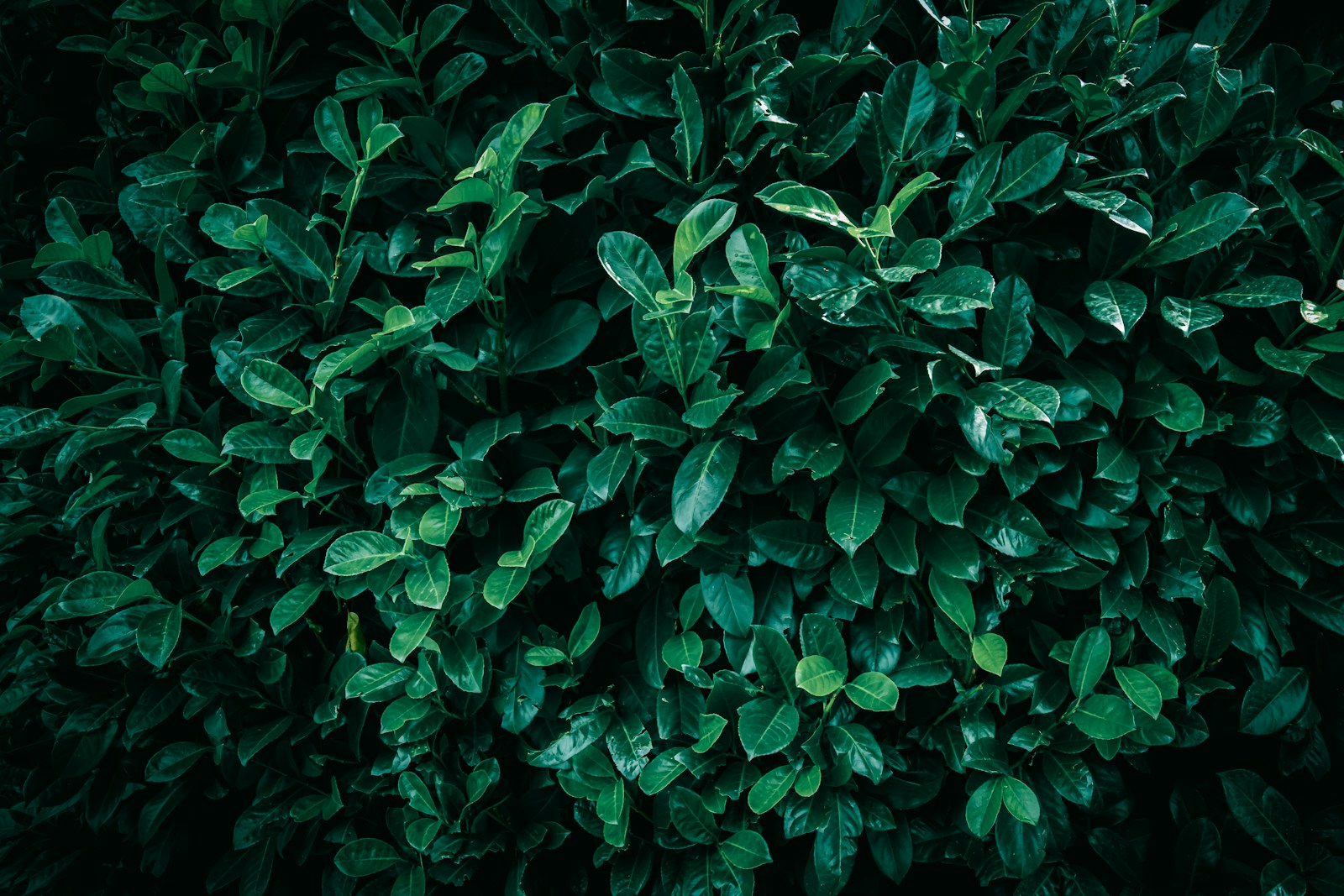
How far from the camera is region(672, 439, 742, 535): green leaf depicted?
1.60m

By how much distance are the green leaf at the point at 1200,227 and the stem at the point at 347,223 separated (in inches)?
61.8

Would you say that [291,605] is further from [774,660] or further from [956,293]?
[956,293]

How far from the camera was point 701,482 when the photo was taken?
5.30 feet

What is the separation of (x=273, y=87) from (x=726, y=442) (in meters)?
1.36

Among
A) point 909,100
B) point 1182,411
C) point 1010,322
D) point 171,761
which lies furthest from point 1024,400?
point 171,761

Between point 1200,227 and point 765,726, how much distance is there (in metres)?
1.29

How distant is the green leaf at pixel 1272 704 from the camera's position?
6.39 feet

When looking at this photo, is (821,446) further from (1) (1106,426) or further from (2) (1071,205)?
(2) (1071,205)

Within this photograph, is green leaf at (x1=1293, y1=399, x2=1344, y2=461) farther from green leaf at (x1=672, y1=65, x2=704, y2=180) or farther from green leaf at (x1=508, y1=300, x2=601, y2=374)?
green leaf at (x1=508, y1=300, x2=601, y2=374)

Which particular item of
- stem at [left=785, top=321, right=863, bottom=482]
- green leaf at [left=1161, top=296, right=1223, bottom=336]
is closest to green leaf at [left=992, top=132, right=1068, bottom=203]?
green leaf at [left=1161, top=296, right=1223, bottom=336]

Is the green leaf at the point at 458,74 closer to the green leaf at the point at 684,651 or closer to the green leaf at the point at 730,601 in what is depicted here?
the green leaf at the point at 730,601

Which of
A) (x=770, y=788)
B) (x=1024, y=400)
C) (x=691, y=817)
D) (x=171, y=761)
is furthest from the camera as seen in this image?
(x=171, y=761)

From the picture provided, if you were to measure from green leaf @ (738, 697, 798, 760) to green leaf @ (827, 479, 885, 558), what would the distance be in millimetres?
374

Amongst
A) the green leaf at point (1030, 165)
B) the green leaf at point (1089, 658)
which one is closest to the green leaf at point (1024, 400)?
the green leaf at point (1030, 165)
